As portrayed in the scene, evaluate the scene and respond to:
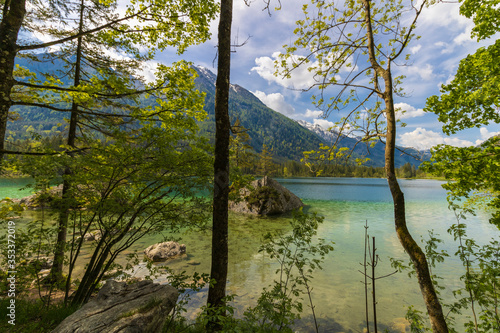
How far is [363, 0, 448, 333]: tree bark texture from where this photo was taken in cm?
329


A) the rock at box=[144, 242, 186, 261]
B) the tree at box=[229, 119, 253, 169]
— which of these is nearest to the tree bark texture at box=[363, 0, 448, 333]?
the tree at box=[229, 119, 253, 169]

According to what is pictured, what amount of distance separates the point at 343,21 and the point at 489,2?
420 cm

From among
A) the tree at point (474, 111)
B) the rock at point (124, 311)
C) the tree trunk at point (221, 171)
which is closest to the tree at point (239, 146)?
the tree trunk at point (221, 171)

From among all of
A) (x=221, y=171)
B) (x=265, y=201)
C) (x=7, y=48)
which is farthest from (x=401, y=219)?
(x=265, y=201)

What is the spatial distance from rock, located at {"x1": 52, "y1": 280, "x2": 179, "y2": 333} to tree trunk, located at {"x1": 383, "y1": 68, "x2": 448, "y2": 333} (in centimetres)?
431

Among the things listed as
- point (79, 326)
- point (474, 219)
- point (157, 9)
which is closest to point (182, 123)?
point (157, 9)

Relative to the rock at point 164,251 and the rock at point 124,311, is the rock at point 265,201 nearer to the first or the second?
the rock at point 164,251

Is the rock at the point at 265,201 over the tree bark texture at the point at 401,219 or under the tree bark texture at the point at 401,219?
under

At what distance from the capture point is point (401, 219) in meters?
3.68

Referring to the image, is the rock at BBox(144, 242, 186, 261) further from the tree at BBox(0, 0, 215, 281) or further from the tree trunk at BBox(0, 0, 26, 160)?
the tree trunk at BBox(0, 0, 26, 160)

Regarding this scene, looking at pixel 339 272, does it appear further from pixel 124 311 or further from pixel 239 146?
pixel 239 146

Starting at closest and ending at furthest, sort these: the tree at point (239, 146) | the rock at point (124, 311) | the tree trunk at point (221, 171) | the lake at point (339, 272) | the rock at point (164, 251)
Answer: the rock at point (124, 311), the tree trunk at point (221, 171), the tree at point (239, 146), the lake at point (339, 272), the rock at point (164, 251)

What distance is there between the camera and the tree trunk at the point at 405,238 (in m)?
3.28

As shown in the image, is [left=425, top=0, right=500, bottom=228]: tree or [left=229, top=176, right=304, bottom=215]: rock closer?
[left=425, top=0, right=500, bottom=228]: tree
